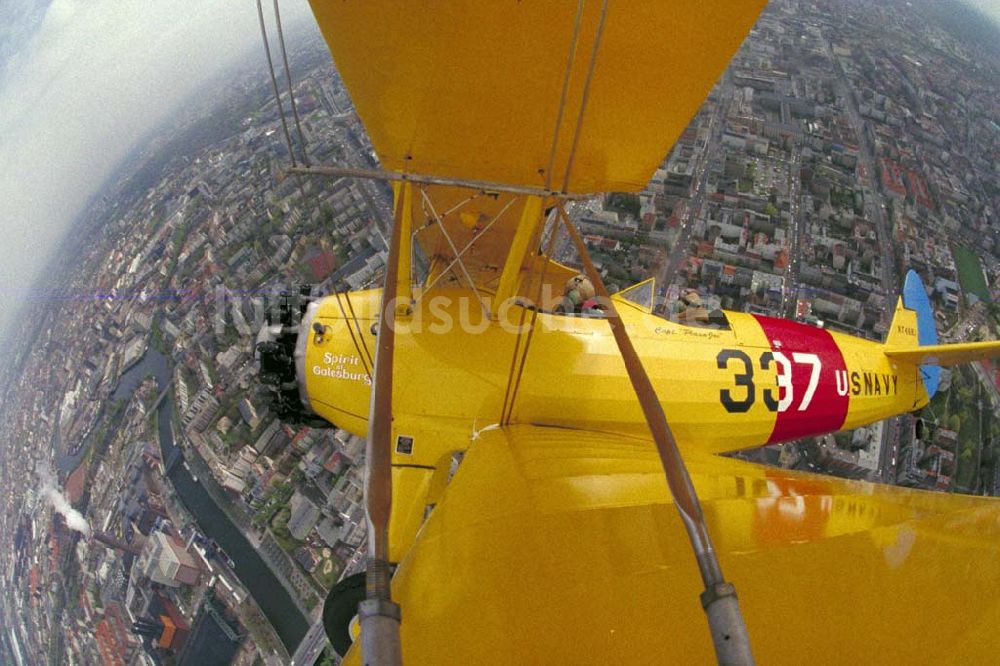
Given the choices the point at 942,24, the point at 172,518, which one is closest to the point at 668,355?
the point at 172,518

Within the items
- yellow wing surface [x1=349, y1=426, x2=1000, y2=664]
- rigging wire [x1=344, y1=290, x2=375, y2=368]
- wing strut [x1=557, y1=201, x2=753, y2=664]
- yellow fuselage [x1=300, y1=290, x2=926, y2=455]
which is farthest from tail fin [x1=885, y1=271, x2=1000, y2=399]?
rigging wire [x1=344, y1=290, x2=375, y2=368]

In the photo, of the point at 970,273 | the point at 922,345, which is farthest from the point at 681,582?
the point at 970,273

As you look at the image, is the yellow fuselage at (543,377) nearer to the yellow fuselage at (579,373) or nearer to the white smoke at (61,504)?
the yellow fuselage at (579,373)

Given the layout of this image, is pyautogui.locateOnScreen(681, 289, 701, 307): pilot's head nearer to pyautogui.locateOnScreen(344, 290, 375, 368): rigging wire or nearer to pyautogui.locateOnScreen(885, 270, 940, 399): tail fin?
pyautogui.locateOnScreen(885, 270, 940, 399): tail fin

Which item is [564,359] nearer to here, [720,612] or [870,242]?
[720,612]

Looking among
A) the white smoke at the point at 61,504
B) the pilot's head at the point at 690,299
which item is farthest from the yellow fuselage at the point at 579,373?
the white smoke at the point at 61,504

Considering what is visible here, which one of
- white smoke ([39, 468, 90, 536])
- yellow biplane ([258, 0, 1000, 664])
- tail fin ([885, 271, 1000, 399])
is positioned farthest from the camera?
white smoke ([39, 468, 90, 536])
